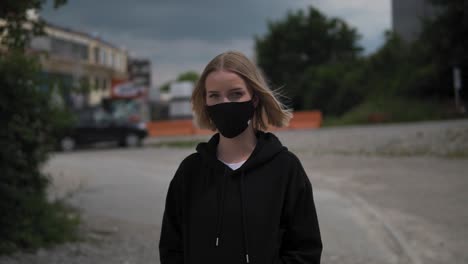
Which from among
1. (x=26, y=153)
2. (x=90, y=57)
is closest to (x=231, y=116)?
(x=26, y=153)

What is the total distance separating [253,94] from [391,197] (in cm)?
835

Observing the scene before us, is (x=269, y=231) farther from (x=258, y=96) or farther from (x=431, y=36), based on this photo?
Result: (x=431, y=36)

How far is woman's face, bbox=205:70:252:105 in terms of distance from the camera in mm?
2102

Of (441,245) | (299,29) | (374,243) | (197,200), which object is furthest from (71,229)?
(299,29)

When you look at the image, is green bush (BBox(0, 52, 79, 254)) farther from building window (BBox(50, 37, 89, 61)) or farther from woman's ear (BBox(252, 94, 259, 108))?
building window (BBox(50, 37, 89, 61))

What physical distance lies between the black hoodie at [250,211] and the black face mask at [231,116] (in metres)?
0.10

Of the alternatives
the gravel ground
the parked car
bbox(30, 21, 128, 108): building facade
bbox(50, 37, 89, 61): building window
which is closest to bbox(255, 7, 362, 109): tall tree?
bbox(30, 21, 128, 108): building facade

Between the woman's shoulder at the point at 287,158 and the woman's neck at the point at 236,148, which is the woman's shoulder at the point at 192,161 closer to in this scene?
the woman's neck at the point at 236,148

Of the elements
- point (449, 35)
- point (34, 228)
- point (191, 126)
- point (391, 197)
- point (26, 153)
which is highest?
point (449, 35)

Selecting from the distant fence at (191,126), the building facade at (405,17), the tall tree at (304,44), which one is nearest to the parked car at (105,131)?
the distant fence at (191,126)

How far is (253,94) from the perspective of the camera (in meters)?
2.20

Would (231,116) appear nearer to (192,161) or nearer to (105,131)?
(192,161)

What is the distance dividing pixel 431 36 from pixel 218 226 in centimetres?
2723

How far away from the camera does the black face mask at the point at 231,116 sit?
2.10 m
